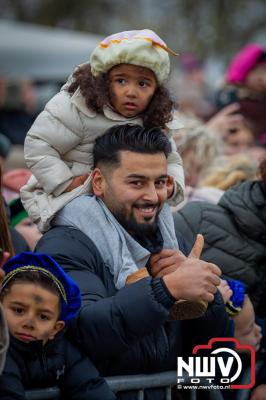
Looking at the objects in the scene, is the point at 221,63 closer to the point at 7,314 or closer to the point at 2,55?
the point at 2,55

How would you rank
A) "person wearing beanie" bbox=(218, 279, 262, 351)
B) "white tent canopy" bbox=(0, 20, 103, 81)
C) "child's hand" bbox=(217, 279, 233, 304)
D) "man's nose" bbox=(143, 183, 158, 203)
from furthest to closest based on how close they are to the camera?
"white tent canopy" bbox=(0, 20, 103, 81), "person wearing beanie" bbox=(218, 279, 262, 351), "child's hand" bbox=(217, 279, 233, 304), "man's nose" bbox=(143, 183, 158, 203)

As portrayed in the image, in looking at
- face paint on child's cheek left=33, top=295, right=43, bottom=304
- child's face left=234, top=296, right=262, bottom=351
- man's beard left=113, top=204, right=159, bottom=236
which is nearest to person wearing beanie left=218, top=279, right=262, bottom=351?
child's face left=234, top=296, right=262, bottom=351

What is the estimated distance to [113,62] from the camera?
4.62 m

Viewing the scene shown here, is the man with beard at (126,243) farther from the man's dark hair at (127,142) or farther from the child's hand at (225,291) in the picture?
the child's hand at (225,291)

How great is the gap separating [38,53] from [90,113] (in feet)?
41.5

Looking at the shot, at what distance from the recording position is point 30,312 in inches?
155

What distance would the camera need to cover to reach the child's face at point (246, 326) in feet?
16.7

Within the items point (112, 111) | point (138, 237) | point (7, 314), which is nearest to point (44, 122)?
point (112, 111)

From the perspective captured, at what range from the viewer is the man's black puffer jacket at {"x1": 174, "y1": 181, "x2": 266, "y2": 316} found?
17.6 feet

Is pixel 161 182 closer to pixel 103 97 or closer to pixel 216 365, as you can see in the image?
pixel 103 97

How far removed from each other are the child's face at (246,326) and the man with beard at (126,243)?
17.0 inches

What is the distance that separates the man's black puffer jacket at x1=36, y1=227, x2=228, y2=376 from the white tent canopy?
37.1 ft

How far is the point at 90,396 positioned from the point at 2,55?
1262 cm

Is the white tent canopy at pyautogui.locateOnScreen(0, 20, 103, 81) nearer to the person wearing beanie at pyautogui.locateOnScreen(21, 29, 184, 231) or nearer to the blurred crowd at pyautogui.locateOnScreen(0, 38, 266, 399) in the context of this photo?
the blurred crowd at pyautogui.locateOnScreen(0, 38, 266, 399)
